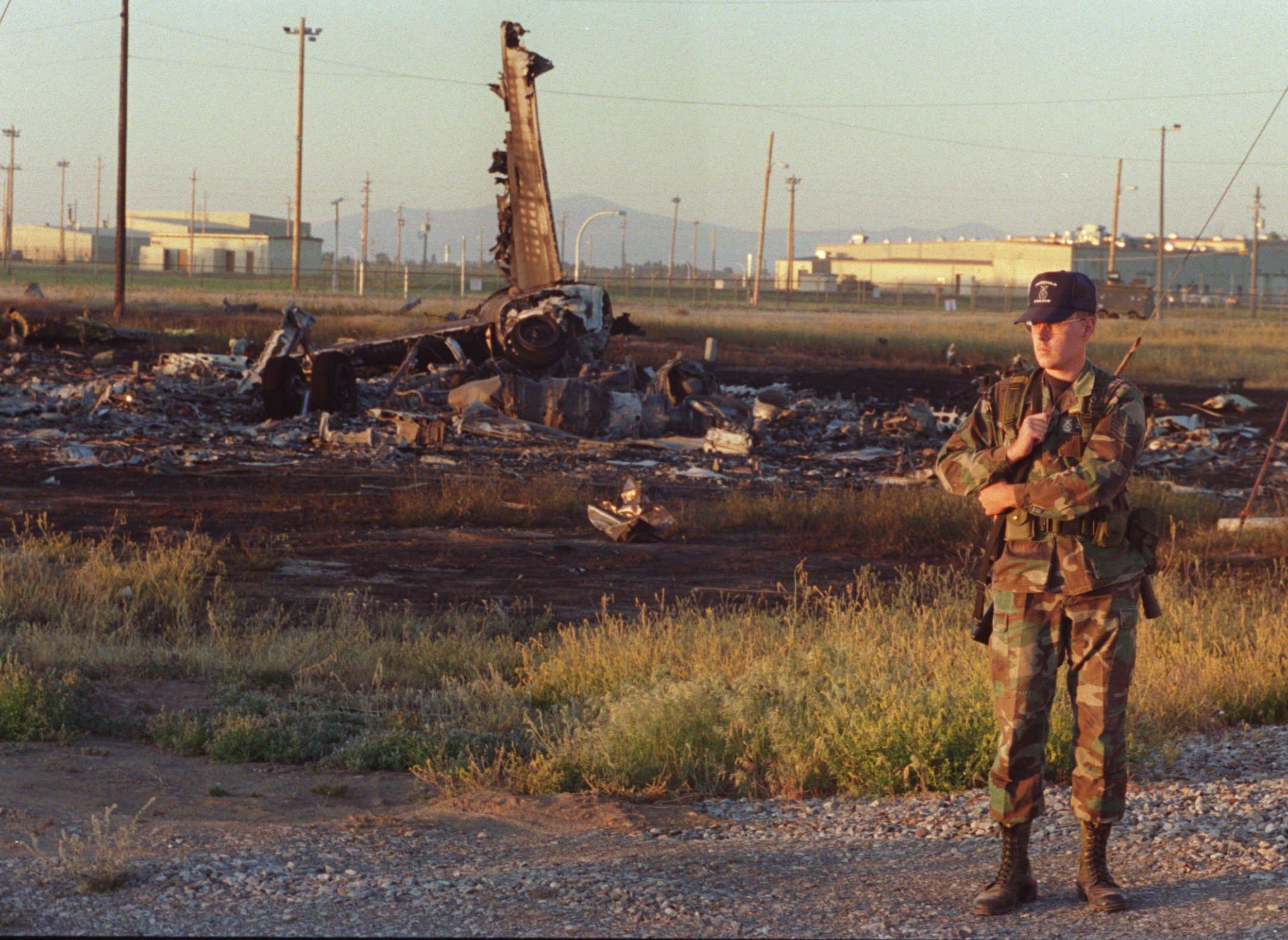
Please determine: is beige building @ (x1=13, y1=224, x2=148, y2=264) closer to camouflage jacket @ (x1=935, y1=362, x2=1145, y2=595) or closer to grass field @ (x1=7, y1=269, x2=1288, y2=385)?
grass field @ (x1=7, y1=269, x2=1288, y2=385)

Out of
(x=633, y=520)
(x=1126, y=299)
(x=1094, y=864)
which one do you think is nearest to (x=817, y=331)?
(x=1126, y=299)

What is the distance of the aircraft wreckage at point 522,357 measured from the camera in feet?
72.4

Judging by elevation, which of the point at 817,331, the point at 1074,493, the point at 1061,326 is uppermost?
the point at 817,331

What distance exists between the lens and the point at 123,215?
37.3 meters

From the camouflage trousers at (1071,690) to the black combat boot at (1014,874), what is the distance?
53 mm

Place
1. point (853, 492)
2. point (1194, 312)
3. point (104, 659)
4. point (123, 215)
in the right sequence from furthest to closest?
1. point (1194, 312)
2. point (123, 215)
3. point (853, 492)
4. point (104, 659)

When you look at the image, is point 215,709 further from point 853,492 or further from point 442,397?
point 442,397

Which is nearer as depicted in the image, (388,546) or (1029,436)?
(1029,436)

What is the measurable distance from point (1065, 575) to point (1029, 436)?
0.47 meters

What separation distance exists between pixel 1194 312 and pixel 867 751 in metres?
80.4

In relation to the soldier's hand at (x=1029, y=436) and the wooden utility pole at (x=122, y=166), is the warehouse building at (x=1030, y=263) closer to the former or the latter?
the wooden utility pole at (x=122, y=166)

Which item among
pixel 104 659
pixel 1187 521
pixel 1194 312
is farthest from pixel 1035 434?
pixel 1194 312

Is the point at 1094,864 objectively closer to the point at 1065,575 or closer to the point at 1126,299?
the point at 1065,575

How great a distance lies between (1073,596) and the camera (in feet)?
14.7
